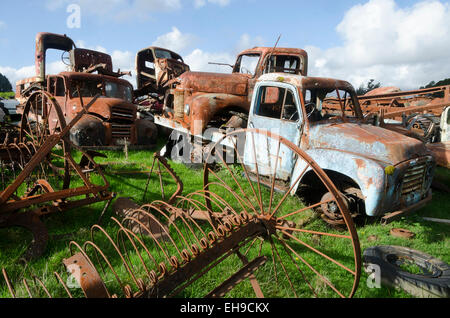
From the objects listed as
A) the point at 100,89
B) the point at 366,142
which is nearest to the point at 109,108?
the point at 100,89

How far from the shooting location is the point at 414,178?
355cm

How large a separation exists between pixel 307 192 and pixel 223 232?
2.78 meters

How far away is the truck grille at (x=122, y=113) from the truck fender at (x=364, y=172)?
5.72 meters

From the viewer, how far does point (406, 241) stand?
3.48m

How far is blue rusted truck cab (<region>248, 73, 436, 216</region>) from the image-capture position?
317cm

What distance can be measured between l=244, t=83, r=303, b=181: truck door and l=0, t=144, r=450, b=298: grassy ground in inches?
26.6

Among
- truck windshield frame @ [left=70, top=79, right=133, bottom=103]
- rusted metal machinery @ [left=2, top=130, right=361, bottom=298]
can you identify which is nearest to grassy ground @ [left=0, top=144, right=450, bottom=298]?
rusted metal machinery @ [left=2, top=130, right=361, bottom=298]

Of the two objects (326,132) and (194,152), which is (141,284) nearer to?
(326,132)

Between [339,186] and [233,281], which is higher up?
[339,186]

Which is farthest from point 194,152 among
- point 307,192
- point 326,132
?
point 326,132

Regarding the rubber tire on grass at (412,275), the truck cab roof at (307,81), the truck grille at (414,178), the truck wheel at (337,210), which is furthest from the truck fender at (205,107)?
A: the rubber tire on grass at (412,275)

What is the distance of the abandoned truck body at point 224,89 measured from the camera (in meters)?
5.87
